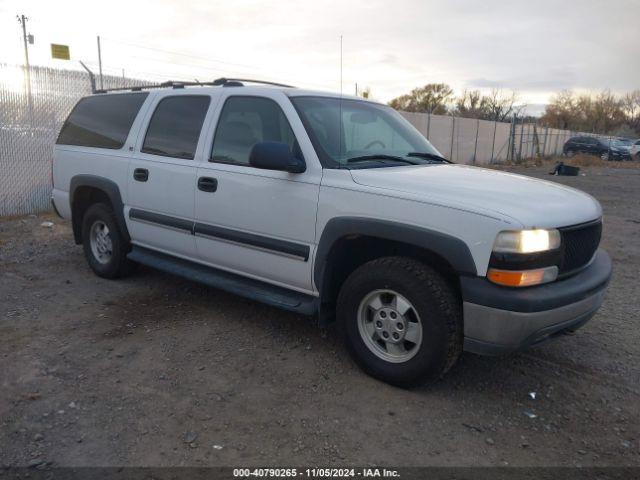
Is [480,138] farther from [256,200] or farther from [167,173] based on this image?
[256,200]

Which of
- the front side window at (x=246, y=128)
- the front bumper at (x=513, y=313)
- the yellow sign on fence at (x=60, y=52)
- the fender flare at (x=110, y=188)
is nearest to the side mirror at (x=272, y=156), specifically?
the front side window at (x=246, y=128)

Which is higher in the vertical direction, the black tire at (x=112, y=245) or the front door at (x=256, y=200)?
the front door at (x=256, y=200)

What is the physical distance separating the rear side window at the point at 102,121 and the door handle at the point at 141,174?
444 mm

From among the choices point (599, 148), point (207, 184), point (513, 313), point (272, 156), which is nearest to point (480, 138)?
point (599, 148)

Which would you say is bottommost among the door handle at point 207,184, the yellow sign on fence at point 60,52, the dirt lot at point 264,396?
the dirt lot at point 264,396

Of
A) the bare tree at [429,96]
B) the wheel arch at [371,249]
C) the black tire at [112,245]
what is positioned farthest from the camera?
the bare tree at [429,96]

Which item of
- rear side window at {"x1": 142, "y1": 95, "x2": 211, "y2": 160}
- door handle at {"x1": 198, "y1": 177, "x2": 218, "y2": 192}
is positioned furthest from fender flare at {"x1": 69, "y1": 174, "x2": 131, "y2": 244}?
door handle at {"x1": 198, "y1": 177, "x2": 218, "y2": 192}

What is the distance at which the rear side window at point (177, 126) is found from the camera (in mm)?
4449

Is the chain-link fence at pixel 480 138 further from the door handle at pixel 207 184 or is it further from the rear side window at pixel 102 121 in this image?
the door handle at pixel 207 184

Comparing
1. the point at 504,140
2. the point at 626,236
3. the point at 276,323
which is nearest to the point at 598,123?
the point at 504,140

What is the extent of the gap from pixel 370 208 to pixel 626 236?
6743 mm

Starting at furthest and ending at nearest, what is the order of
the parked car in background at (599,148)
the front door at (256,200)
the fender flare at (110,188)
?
the parked car in background at (599,148), the fender flare at (110,188), the front door at (256,200)

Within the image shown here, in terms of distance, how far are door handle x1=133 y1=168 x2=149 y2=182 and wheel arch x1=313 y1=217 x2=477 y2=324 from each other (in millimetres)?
2059

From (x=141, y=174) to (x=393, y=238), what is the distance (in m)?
2.67
